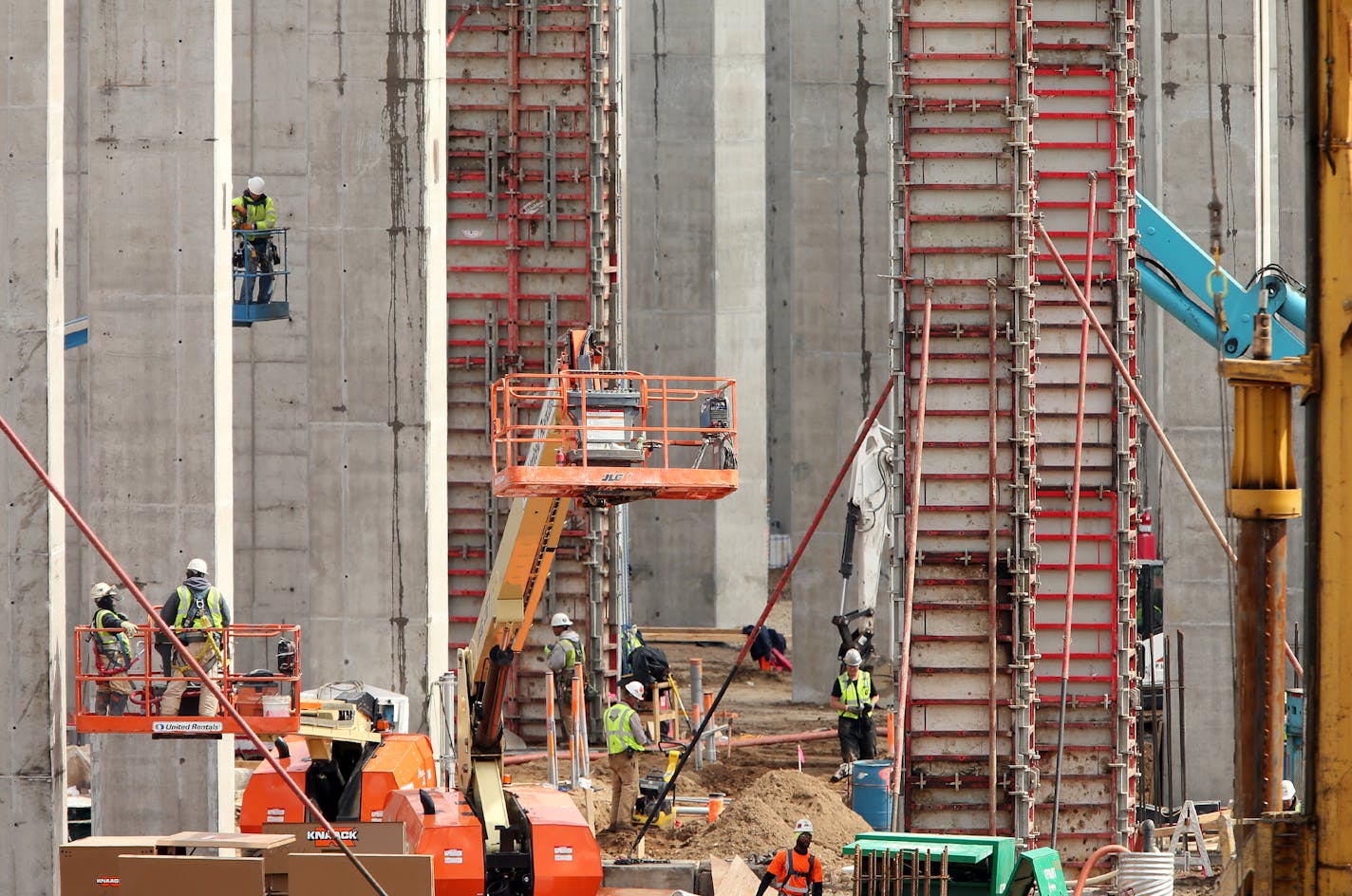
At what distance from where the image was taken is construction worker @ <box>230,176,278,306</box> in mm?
23859

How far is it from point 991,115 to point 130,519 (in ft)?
29.8

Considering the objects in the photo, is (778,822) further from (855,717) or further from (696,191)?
(696,191)

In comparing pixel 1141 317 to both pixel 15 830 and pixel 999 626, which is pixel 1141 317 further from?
pixel 15 830

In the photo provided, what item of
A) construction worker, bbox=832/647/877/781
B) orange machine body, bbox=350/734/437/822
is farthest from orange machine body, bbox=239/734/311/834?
construction worker, bbox=832/647/877/781

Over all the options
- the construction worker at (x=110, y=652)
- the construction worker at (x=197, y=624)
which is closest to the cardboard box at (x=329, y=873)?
the construction worker at (x=197, y=624)

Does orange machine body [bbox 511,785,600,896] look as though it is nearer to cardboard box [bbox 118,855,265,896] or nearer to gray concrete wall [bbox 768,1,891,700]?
cardboard box [bbox 118,855,265,896]

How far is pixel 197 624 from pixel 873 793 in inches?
336

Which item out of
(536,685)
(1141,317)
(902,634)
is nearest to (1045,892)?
(902,634)

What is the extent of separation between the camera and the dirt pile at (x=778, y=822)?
1959cm

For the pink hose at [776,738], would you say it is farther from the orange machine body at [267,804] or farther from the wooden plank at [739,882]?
the orange machine body at [267,804]

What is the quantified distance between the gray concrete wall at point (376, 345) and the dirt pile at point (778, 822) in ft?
13.1

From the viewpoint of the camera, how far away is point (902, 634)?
18281 millimetres

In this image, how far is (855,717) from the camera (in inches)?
938

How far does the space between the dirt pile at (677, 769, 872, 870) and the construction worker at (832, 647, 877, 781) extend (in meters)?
2.48
